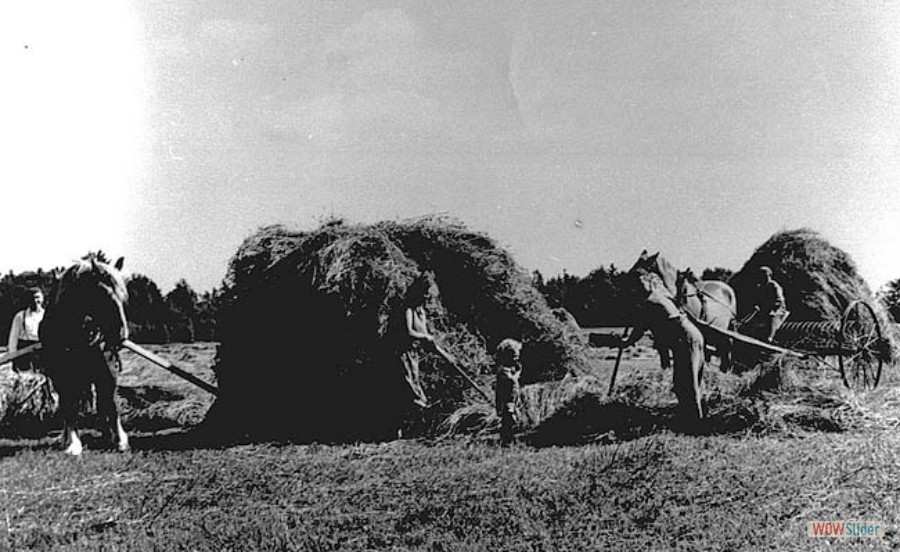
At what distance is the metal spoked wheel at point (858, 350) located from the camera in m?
10.3

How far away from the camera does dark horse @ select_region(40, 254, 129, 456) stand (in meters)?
8.56

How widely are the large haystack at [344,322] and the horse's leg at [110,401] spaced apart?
212cm

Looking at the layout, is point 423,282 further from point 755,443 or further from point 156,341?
point 156,341

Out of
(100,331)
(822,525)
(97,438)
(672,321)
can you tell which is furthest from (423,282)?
(822,525)

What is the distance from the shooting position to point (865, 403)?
27.9 feet

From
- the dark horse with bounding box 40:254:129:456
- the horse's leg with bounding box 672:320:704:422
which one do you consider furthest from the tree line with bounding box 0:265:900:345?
the dark horse with bounding box 40:254:129:456

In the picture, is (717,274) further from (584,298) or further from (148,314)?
(148,314)

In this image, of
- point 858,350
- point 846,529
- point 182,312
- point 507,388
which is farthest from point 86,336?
point 182,312

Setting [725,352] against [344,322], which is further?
[725,352]

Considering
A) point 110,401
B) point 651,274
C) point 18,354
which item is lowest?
point 110,401

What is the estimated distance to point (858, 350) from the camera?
34.3ft

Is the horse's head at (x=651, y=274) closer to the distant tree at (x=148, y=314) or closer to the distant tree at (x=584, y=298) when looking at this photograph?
the distant tree at (x=584, y=298)

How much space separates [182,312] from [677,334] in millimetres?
14077

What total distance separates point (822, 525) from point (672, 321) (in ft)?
13.3
